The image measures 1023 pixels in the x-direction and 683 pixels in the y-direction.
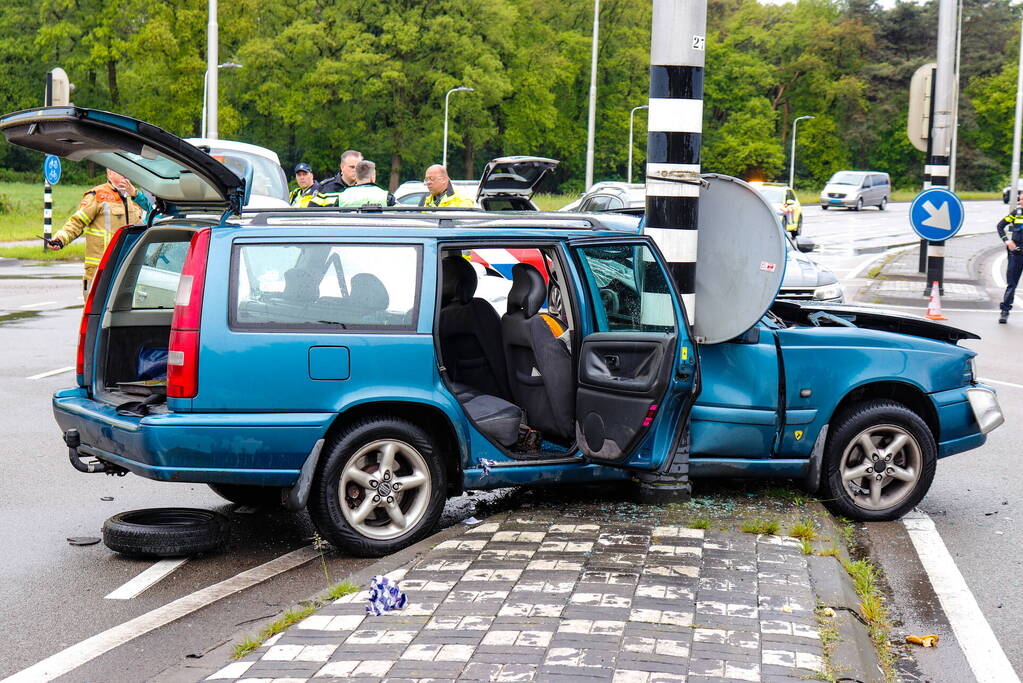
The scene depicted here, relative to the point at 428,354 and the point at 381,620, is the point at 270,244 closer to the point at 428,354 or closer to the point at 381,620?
the point at 428,354

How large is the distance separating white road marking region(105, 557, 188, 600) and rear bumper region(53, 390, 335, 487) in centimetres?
47

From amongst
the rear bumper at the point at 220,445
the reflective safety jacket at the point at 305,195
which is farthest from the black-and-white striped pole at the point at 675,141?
the reflective safety jacket at the point at 305,195

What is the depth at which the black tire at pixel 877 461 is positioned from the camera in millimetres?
7188

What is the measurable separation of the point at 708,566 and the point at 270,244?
2.53m

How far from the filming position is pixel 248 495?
7590mm

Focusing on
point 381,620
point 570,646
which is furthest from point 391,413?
point 570,646

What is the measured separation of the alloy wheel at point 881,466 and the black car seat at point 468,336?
77.0 inches

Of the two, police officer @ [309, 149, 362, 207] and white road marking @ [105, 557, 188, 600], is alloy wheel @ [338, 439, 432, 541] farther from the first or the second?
police officer @ [309, 149, 362, 207]

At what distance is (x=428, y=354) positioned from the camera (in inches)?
249

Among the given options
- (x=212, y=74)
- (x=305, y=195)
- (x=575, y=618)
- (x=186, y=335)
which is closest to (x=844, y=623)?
(x=575, y=618)

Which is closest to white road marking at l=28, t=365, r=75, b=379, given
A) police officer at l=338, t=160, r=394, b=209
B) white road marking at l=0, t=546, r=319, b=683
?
police officer at l=338, t=160, r=394, b=209

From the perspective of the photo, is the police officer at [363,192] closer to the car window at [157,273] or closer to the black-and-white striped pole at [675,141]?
the car window at [157,273]

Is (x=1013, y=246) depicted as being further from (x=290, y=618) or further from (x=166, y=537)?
(x=290, y=618)

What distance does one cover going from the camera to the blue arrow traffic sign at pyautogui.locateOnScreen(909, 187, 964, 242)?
17922 mm
